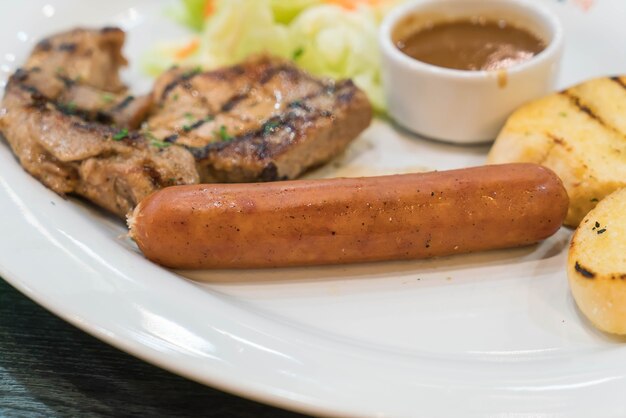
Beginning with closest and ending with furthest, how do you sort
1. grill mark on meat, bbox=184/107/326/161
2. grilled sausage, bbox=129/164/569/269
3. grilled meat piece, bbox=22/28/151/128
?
grilled sausage, bbox=129/164/569/269, grill mark on meat, bbox=184/107/326/161, grilled meat piece, bbox=22/28/151/128

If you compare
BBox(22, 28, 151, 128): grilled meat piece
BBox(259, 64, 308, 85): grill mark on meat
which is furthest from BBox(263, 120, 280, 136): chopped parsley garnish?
BBox(22, 28, 151, 128): grilled meat piece

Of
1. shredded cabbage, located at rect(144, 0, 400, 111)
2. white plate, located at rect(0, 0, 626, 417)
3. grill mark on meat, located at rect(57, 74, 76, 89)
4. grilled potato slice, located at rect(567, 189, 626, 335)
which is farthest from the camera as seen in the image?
shredded cabbage, located at rect(144, 0, 400, 111)

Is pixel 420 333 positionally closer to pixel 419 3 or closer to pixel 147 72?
pixel 419 3

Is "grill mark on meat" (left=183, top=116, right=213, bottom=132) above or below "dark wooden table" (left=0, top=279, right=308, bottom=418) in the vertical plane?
above

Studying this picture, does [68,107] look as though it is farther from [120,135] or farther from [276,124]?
[276,124]

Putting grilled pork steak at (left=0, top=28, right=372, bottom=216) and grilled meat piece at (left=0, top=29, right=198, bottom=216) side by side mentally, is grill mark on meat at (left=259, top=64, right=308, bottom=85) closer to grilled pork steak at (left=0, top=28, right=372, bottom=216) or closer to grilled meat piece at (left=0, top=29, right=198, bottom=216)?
grilled pork steak at (left=0, top=28, right=372, bottom=216)

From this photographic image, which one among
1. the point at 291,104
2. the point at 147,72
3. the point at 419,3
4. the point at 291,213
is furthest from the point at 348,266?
the point at 147,72

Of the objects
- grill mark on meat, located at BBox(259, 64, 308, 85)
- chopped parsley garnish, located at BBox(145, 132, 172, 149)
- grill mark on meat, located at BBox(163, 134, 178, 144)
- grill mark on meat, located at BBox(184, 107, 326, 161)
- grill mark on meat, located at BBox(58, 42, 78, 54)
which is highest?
grill mark on meat, located at BBox(58, 42, 78, 54)
